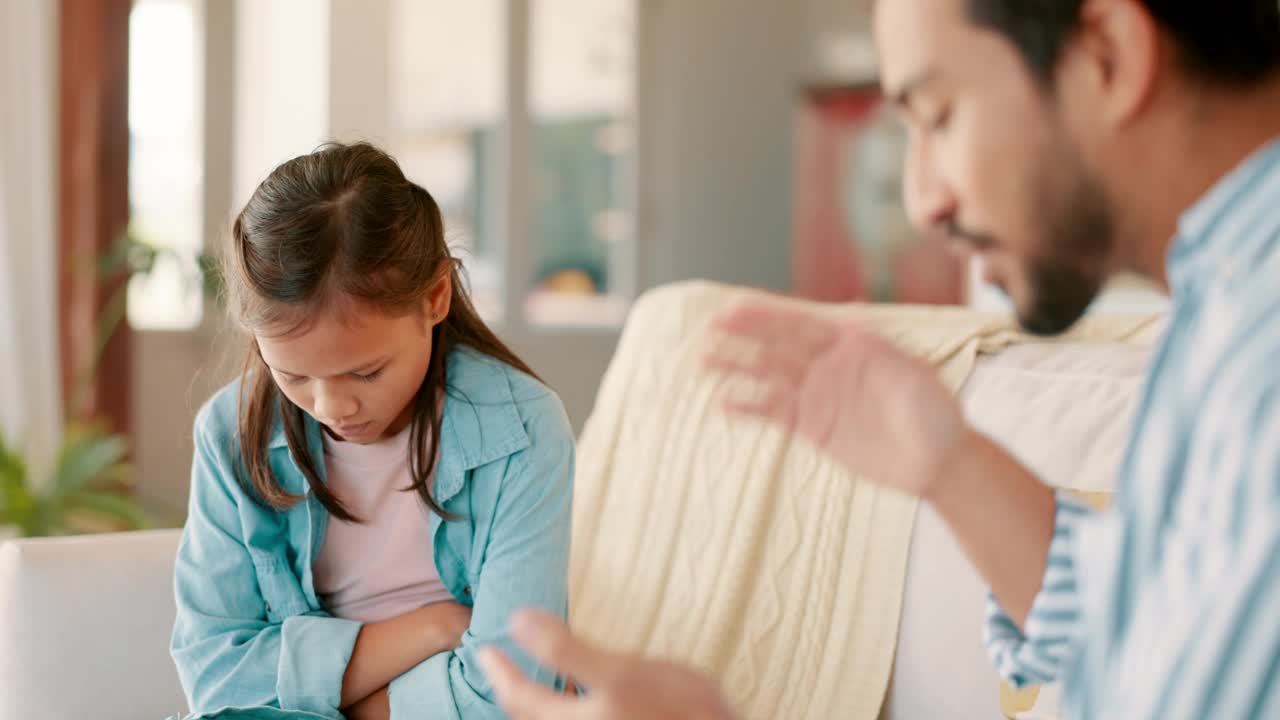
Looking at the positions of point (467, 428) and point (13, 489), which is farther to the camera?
point (13, 489)

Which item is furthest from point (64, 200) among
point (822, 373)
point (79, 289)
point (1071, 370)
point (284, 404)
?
point (822, 373)

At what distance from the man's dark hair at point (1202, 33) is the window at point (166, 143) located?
12.5ft

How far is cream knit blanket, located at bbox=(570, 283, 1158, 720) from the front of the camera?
1530mm

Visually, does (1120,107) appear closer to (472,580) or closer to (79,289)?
(472,580)

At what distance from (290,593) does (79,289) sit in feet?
8.83

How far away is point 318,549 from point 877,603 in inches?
26.0

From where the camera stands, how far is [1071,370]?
57.7 inches

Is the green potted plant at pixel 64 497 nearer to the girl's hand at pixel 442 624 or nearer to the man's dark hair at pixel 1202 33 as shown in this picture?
the girl's hand at pixel 442 624

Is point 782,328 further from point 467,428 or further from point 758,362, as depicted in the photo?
point 467,428

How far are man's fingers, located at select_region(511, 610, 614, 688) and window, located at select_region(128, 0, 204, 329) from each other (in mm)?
3747

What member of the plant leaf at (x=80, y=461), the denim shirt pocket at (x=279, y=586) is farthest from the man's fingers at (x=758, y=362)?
the plant leaf at (x=80, y=461)

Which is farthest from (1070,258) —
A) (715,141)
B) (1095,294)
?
(715,141)

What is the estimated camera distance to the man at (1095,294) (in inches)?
20.5

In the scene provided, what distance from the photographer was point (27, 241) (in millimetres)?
3121
